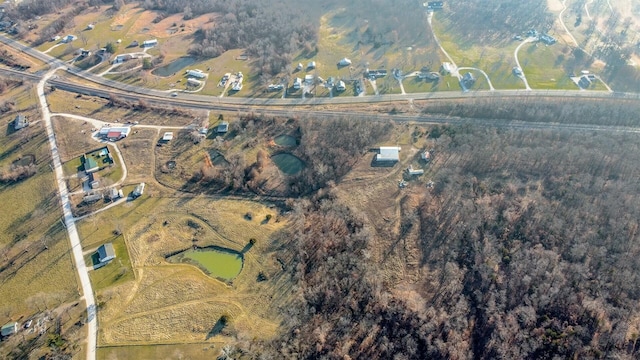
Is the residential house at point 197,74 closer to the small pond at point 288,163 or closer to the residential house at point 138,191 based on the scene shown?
the small pond at point 288,163

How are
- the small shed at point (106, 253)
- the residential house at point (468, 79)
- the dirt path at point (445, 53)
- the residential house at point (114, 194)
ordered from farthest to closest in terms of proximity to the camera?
1. the dirt path at point (445, 53)
2. the residential house at point (468, 79)
3. the residential house at point (114, 194)
4. the small shed at point (106, 253)

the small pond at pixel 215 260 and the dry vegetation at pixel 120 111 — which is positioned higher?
the dry vegetation at pixel 120 111

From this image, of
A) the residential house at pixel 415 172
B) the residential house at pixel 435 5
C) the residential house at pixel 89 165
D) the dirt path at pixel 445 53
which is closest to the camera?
the residential house at pixel 89 165

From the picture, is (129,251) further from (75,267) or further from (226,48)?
(226,48)

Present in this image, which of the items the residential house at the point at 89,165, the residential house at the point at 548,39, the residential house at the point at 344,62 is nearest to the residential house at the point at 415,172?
the residential house at the point at 344,62

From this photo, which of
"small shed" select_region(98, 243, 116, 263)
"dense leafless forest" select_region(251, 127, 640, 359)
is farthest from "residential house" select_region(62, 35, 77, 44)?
"dense leafless forest" select_region(251, 127, 640, 359)

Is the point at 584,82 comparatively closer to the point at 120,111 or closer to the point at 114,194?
the point at 114,194
